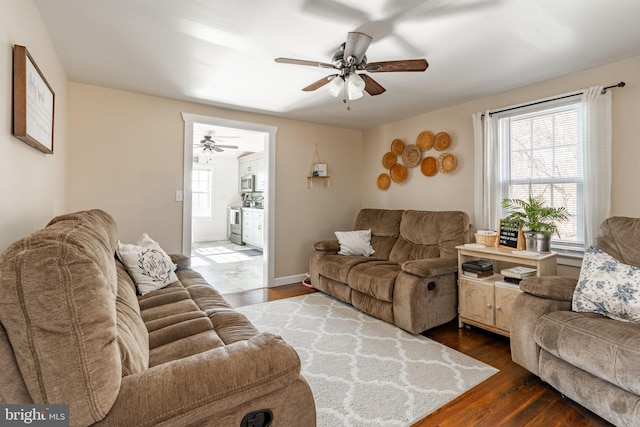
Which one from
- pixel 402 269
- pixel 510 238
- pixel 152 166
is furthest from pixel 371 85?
pixel 152 166

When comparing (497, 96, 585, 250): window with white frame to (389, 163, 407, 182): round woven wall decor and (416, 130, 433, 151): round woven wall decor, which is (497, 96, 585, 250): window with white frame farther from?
(389, 163, 407, 182): round woven wall decor

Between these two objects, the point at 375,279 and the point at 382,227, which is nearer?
the point at 375,279

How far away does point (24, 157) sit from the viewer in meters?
1.65

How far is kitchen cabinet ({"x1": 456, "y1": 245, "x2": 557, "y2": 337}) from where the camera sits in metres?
A: 2.47

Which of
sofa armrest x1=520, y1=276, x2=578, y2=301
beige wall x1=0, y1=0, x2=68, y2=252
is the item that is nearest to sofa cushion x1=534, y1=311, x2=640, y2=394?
sofa armrest x1=520, y1=276, x2=578, y2=301

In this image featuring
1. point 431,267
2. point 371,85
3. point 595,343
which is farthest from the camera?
point 431,267

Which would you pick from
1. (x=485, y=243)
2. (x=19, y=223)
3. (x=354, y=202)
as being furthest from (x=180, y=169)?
(x=485, y=243)

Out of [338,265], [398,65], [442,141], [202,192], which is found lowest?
[338,265]

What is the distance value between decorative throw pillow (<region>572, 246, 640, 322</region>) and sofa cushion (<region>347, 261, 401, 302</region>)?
4.45 feet

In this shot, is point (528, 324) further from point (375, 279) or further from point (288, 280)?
point (288, 280)

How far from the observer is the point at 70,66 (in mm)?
2645

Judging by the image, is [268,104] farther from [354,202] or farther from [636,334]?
[636,334]

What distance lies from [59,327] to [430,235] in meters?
3.28

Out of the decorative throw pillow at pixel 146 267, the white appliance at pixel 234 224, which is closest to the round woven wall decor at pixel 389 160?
the decorative throw pillow at pixel 146 267
